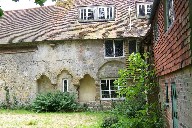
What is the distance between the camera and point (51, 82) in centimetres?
2748

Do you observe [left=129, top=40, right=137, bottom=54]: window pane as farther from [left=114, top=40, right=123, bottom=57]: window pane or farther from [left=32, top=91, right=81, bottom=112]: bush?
[left=32, top=91, right=81, bottom=112]: bush

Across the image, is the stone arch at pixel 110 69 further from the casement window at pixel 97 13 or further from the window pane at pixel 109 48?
the casement window at pixel 97 13

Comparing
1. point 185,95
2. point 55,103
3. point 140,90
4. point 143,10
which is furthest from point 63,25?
point 185,95

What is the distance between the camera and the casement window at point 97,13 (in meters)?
28.3

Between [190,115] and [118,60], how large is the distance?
19443mm

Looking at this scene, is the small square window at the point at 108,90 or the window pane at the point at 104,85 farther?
the window pane at the point at 104,85

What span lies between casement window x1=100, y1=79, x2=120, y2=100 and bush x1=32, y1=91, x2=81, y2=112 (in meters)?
2.39

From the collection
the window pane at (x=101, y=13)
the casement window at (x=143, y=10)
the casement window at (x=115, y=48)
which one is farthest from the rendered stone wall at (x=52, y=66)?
the casement window at (x=143, y=10)

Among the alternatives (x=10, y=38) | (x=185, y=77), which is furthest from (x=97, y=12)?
(x=185, y=77)

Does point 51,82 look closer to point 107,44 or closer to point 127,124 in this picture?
point 107,44

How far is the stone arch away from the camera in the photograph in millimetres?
26156

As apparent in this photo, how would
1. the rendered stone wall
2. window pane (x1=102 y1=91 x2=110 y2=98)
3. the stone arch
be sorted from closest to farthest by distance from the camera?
the stone arch
window pane (x1=102 y1=91 x2=110 y2=98)
the rendered stone wall

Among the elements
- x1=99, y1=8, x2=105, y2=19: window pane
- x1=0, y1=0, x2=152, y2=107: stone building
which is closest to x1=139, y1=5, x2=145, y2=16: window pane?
x1=0, y1=0, x2=152, y2=107: stone building

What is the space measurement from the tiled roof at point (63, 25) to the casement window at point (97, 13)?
1.68ft
